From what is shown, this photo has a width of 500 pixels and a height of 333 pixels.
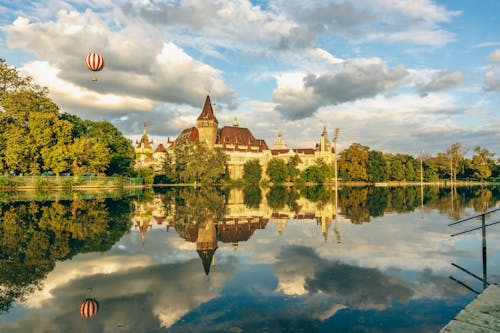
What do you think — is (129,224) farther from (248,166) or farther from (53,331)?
(248,166)

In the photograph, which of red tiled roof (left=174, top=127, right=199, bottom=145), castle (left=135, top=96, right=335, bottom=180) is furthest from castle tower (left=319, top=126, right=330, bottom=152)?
red tiled roof (left=174, top=127, right=199, bottom=145)

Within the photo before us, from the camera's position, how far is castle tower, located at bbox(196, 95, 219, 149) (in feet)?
330

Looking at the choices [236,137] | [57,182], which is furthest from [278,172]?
[57,182]

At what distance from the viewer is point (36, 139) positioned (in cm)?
4950

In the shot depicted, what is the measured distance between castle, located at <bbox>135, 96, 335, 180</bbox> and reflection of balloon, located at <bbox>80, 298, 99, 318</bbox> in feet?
302

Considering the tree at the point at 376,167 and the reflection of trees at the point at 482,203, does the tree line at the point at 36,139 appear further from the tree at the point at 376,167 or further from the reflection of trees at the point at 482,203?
the tree at the point at 376,167

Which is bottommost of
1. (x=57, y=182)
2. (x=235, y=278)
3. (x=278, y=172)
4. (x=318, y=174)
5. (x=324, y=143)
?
(x=235, y=278)

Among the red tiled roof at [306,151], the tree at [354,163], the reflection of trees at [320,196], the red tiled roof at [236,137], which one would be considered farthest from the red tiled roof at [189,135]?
the reflection of trees at [320,196]

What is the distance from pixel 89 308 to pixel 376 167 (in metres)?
92.8

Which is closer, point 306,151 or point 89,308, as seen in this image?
point 89,308

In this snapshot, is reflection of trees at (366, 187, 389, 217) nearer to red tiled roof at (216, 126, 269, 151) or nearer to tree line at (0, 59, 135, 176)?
tree line at (0, 59, 135, 176)

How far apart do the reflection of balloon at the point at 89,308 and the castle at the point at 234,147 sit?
302 ft

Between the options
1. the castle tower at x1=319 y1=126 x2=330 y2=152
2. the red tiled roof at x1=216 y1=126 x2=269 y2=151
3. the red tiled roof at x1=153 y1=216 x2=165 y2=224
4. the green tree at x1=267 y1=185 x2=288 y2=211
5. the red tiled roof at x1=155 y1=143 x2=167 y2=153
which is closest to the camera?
the red tiled roof at x1=153 y1=216 x2=165 y2=224

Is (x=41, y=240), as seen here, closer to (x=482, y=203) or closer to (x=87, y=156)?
(x=482, y=203)
